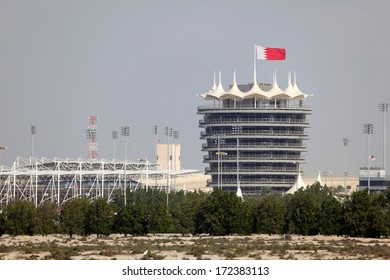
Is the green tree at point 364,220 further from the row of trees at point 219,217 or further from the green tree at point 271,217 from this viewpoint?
the green tree at point 271,217

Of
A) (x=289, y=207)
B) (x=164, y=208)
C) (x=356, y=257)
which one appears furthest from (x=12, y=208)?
(x=356, y=257)

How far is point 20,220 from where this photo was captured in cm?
14725

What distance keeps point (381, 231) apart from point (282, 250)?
121ft

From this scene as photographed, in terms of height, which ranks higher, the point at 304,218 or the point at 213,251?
the point at 304,218

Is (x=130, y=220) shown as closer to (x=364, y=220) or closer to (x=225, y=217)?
(x=225, y=217)

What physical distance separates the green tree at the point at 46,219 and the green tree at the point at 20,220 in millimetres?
903

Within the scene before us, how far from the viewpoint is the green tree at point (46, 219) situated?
14750 centimetres

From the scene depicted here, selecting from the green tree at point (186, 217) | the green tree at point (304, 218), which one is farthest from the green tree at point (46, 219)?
the green tree at point (304, 218)

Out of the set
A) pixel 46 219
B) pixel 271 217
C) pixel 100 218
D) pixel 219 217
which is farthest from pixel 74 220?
pixel 271 217

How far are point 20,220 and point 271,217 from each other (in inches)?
1216

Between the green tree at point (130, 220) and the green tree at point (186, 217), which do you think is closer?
the green tree at point (130, 220)

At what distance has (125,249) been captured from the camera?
345 ft
